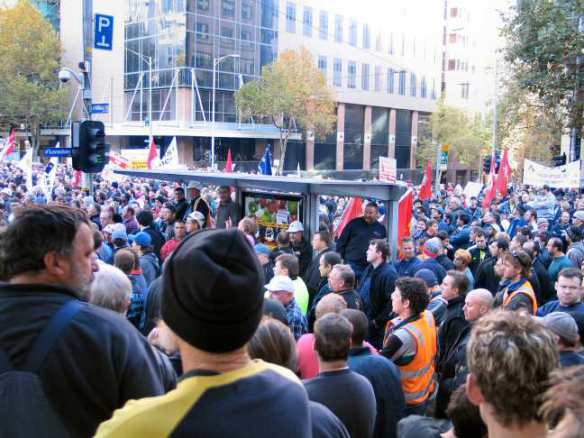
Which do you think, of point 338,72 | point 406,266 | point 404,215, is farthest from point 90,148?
point 338,72

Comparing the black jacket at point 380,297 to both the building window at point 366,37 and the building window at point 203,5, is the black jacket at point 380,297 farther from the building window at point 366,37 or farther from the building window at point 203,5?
the building window at point 366,37

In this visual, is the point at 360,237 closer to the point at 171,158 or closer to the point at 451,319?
the point at 451,319

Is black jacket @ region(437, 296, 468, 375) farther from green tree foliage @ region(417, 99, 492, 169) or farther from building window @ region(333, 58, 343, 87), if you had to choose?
building window @ region(333, 58, 343, 87)

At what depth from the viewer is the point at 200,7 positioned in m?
52.6

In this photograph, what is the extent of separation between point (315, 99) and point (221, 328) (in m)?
54.1

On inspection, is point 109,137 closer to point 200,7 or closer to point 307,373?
point 200,7

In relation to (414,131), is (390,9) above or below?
above

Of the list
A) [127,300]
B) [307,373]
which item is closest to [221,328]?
[127,300]

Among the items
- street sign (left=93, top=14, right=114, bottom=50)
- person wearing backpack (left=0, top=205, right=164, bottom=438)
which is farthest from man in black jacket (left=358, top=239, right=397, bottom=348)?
street sign (left=93, top=14, right=114, bottom=50)

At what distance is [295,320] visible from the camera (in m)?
5.83

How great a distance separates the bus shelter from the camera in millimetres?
9234

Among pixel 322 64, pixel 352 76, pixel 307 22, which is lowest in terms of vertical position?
pixel 352 76

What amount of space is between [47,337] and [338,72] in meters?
62.6

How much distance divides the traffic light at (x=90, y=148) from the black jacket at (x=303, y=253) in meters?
4.85
